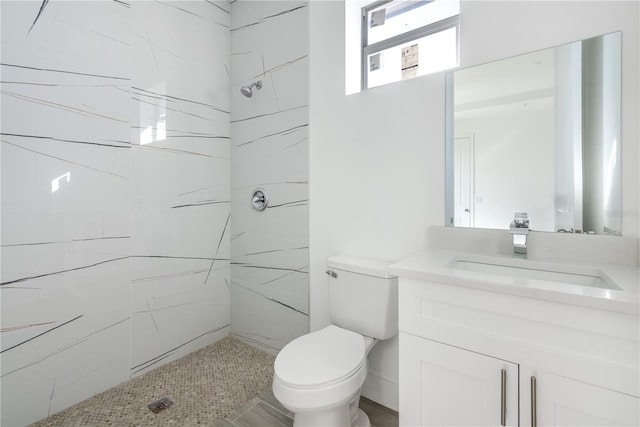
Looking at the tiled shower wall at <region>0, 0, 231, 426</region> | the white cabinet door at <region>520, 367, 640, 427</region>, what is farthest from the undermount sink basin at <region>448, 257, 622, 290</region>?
the tiled shower wall at <region>0, 0, 231, 426</region>

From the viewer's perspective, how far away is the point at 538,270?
1.18m

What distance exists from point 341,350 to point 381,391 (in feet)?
1.74

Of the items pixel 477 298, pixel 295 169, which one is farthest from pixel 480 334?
pixel 295 169

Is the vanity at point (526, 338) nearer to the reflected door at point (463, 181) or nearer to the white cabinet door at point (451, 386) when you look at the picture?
the white cabinet door at point (451, 386)

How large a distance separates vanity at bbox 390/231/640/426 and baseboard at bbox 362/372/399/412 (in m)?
0.54

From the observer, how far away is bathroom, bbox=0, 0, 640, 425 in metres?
1.43

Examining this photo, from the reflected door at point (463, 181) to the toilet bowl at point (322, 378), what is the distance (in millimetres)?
758

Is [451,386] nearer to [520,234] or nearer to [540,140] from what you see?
[520,234]

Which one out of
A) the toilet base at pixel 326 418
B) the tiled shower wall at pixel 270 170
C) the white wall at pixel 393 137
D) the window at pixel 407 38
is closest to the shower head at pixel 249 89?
the tiled shower wall at pixel 270 170

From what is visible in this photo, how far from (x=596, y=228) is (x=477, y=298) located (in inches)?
25.1

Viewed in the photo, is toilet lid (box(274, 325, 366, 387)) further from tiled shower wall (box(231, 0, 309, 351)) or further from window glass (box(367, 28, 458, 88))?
window glass (box(367, 28, 458, 88))

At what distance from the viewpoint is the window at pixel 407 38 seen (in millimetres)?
1649

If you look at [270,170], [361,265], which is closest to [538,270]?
[361,265]

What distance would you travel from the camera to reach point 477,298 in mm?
962
